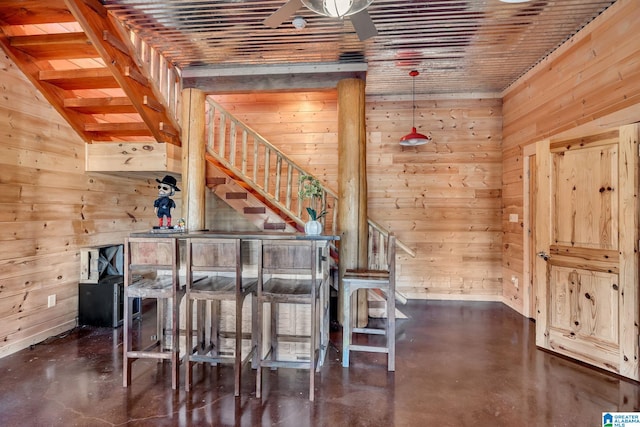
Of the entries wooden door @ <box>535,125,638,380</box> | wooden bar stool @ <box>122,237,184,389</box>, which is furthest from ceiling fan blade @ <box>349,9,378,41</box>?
wooden door @ <box>535,125,638,380</box>

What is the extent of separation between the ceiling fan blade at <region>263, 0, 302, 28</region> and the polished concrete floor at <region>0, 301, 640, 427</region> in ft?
9.80

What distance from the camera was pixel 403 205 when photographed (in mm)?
5496

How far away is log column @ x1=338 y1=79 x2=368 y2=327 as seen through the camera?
406 centimetres

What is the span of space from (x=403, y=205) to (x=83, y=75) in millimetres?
4590

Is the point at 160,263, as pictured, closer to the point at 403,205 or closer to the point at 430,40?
the point at 430,40

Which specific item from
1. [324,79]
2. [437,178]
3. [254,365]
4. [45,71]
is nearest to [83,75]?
[45,71]

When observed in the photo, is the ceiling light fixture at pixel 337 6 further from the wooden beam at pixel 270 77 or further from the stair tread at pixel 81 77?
the stair tread at pixel 81 77

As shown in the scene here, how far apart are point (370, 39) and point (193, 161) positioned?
2591mm

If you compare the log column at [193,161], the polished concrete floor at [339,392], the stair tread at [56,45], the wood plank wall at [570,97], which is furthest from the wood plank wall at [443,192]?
the stair tread at [56,45]

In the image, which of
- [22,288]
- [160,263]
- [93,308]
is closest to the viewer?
[160,263]

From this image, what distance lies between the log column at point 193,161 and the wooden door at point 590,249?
404 centimetres

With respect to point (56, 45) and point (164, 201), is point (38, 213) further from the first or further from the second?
point (56, 45)

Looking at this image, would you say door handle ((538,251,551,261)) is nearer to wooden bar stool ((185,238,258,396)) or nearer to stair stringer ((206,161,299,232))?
stair stringer ((206,161,299,232))

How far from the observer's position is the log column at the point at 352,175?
13.3ft
